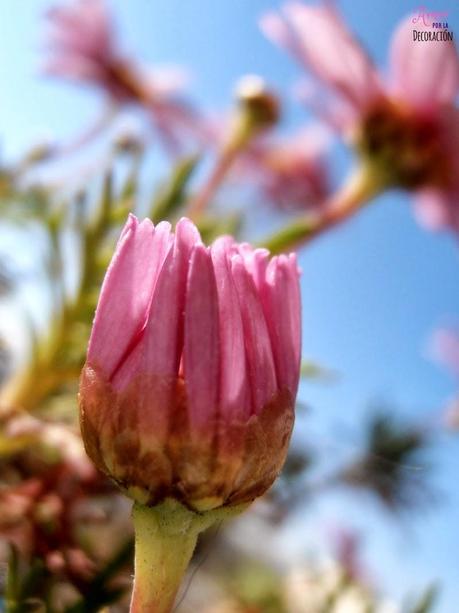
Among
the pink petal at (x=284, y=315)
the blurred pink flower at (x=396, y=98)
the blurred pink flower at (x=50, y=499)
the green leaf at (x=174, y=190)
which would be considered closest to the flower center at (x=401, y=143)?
the blurred pink flower at (x=396, y=98)

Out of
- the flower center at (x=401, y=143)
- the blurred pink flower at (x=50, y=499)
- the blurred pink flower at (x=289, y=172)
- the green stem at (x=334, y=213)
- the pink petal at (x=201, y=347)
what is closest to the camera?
the pink petal at (x=201, y=347)

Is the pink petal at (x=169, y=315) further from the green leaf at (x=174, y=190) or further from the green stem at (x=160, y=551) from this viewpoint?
the green leaf at (x=174, y=190)

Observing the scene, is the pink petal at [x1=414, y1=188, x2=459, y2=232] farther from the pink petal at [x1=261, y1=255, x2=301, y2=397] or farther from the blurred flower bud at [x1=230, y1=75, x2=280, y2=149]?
the pink petal at [x1=261, y1=255, x2=301, y2=397]

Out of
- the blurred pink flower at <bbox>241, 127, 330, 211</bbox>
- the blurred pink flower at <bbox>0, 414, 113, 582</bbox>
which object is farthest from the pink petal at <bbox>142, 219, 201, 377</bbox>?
the blurred pink flower at <bbox>241, 127, 330, 211</bbox>

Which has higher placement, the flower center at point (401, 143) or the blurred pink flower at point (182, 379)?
the blurred pink flower at point (182, 379)

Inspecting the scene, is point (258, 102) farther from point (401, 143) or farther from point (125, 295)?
point (125, 295)

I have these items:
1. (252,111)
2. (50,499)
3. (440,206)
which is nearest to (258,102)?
(252,111)
